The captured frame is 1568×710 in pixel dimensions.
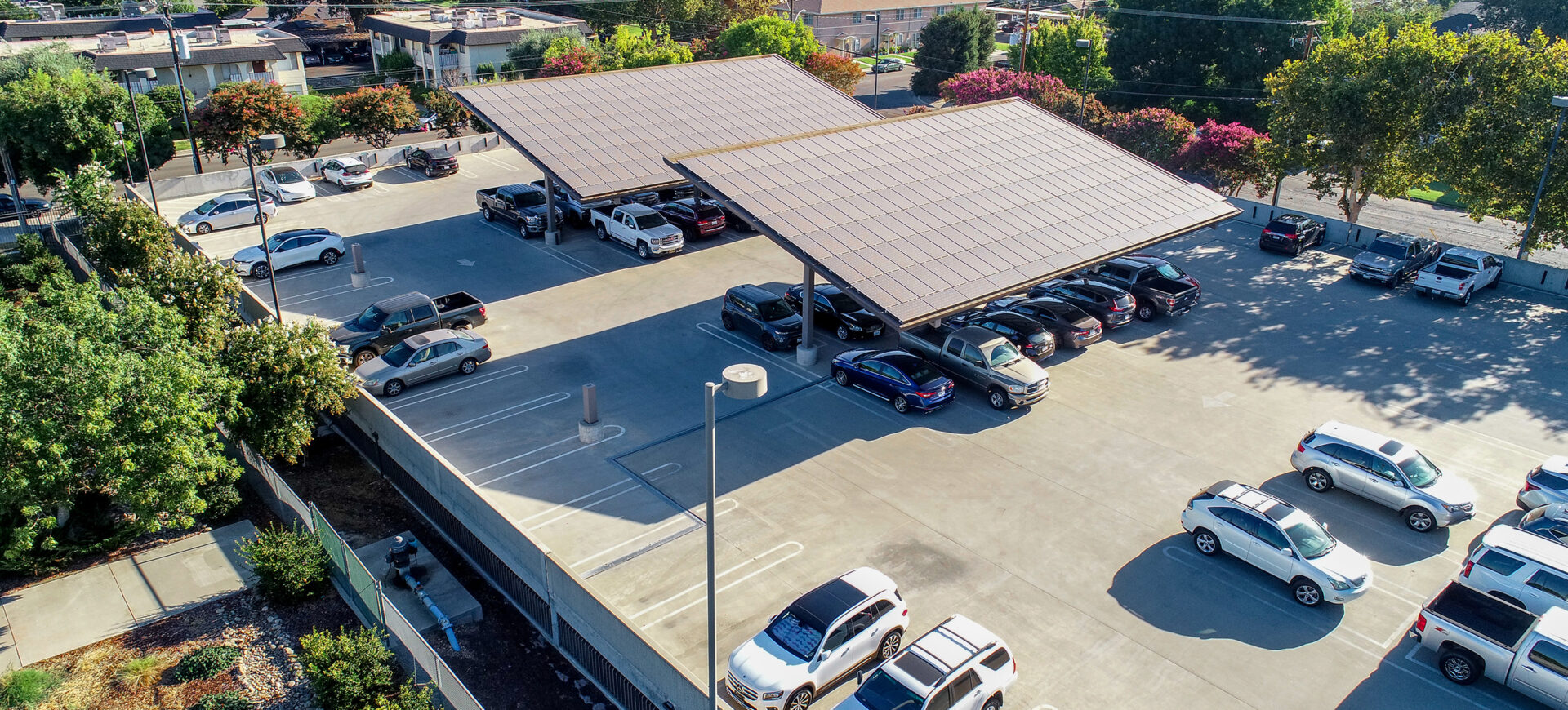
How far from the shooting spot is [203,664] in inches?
717

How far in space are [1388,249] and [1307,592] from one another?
78.0 feet

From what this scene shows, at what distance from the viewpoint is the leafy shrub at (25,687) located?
17312mm

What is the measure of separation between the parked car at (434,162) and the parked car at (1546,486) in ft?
151

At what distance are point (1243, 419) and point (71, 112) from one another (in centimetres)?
4782

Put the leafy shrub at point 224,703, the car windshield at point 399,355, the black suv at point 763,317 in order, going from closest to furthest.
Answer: the leafy shrub at point 224,703 → the car windshield at point 399,355 → the black suv at point 763,317

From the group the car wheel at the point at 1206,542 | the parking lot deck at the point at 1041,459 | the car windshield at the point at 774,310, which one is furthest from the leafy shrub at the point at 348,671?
the car wheel at the point at 1206,542

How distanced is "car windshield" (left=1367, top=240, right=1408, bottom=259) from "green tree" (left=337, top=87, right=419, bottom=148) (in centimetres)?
4727

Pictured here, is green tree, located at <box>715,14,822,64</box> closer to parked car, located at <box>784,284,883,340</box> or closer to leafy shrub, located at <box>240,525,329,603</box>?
parked car, located at <box>784,284,883,340</box>

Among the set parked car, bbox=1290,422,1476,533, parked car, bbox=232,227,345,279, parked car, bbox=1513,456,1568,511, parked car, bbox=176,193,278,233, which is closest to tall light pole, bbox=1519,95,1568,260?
parked car, bbox=1513,456,1568,511

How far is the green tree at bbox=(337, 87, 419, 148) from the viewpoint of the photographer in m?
53.0

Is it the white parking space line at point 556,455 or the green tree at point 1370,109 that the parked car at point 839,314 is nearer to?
the white parking space line at point 556,455

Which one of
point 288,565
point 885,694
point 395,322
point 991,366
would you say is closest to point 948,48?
point 991,366

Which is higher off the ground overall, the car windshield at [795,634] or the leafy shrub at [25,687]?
the car windshield at [795,634]

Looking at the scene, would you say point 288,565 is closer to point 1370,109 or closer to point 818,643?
point 818,643
